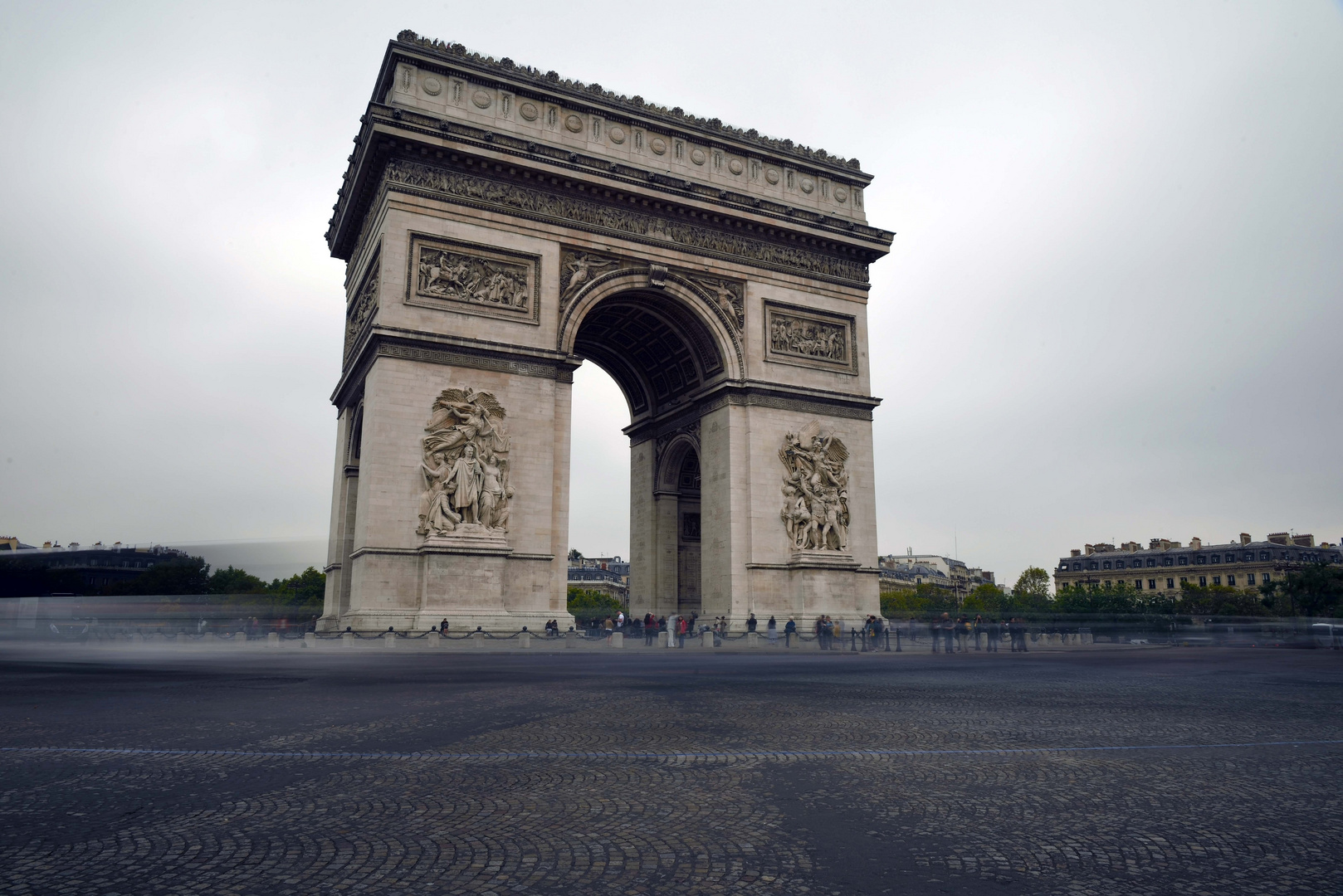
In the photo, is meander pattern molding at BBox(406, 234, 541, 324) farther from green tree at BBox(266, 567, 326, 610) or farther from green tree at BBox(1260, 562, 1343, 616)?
green tree at BBox(1260, 562, 1343, 616)

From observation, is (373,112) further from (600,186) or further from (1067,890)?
(1067,890)

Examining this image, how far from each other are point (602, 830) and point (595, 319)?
2702 cm

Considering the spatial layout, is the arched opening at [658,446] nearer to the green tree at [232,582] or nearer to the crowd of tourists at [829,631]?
the crowd of tourists at [829,631]

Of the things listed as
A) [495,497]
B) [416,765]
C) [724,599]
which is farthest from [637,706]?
→ [724,599]

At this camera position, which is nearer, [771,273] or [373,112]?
[373,112]

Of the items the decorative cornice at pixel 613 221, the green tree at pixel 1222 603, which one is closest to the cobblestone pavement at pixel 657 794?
the decorative cornice at pixel 613 221

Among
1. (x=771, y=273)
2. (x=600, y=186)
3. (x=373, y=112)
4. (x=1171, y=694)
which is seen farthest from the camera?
(x=771, y=273)

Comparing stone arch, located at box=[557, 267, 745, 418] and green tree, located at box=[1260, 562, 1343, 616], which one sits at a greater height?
stone arch, located at box=[557, 267, 745, 418]

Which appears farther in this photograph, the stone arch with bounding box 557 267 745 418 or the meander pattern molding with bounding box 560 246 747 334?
the stone arch with bounding box 557 267 745 418

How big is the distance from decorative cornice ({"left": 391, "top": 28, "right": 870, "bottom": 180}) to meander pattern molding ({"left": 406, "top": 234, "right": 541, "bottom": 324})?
519cm

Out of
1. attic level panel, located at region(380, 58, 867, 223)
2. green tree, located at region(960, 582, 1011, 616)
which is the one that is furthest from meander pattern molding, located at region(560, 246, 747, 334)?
green tree, located at region(960, 582, 1011, 616)

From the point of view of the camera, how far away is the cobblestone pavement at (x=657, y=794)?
11.0 feet

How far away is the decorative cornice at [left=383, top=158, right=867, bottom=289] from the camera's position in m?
24.1

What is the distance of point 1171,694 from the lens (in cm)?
1042
